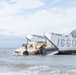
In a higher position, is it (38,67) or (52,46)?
(52,46)

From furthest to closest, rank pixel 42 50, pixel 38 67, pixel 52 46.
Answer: pixel 52 46 < pixel 42 50 < pixel 38 67

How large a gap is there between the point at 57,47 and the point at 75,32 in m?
6.75

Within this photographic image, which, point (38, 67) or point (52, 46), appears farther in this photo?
point (52, 46)

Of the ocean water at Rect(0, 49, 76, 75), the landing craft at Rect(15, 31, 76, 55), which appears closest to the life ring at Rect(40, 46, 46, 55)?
the landing craft at Rect(15, 31, 76, 55)

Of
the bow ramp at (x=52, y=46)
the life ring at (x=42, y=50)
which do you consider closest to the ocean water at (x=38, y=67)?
the life ring at (x=42, y=50)

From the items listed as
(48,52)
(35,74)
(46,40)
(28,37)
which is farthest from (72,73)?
(28,37)

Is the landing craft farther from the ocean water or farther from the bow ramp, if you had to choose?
the ocean water

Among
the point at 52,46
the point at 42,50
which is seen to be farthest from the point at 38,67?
the point at 52,46

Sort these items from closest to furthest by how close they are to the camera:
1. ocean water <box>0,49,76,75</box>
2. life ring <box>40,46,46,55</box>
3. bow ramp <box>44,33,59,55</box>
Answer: ocean water <box>0,49,76,75</box> → life ring <box>40,46,46,55</box> → bow ramp <box>44,33,59,55</box>

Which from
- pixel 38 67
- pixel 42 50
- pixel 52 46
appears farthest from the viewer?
pixel 52 46

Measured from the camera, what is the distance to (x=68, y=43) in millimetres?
59281

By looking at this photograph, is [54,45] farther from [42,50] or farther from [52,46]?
[42,50]

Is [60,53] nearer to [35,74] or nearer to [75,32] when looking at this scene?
[75,32]

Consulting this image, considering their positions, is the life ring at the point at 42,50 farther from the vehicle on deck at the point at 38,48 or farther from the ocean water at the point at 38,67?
the ocean water at the point at 38,67
